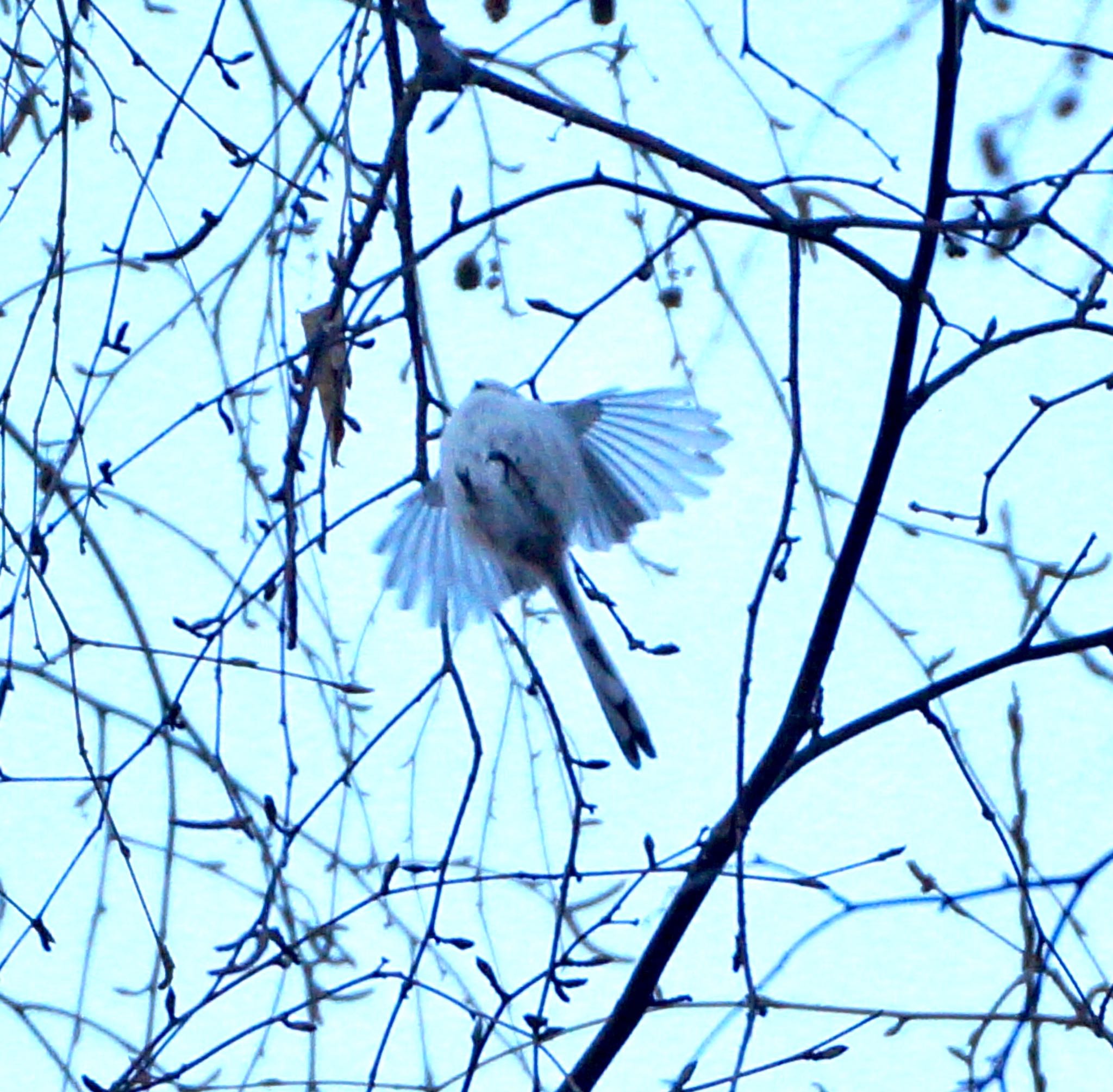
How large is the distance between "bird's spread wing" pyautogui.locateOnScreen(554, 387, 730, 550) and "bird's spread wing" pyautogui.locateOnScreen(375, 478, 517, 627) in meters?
0.10

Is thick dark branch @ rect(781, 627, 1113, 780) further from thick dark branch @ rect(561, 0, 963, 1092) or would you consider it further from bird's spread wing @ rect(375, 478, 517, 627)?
bird's spread wing @ rect(375, 478, 517, 627)

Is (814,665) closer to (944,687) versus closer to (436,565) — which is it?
(944,687)

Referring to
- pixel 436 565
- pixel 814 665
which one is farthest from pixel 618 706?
pixel 436 565

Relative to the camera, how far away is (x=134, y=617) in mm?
1435

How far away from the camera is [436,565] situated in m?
1.51

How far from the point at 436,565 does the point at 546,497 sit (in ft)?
0.65

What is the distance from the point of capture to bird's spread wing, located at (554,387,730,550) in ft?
4.69

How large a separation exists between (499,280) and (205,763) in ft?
1.80

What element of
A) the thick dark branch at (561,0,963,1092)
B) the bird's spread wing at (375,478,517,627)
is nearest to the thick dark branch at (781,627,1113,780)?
the thick dark branch at (561,0,963,1092)

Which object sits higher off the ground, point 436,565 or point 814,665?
point 436,565

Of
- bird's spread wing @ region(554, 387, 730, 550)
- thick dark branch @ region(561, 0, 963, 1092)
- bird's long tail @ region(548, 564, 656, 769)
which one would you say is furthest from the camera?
bird's spread wing @ region(554, 387, 730, 550)

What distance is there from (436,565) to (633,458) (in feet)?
0.66

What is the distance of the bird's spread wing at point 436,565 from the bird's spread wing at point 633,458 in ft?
0.32

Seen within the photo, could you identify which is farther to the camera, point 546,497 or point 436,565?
point 436,565
